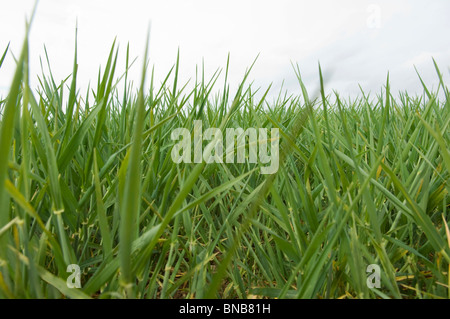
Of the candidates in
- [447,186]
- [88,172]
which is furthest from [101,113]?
[447,186]

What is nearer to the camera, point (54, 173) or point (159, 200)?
point (54, 173)

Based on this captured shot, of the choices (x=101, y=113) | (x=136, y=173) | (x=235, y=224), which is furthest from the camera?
(x=235, y=224)
